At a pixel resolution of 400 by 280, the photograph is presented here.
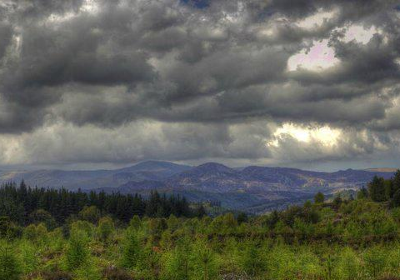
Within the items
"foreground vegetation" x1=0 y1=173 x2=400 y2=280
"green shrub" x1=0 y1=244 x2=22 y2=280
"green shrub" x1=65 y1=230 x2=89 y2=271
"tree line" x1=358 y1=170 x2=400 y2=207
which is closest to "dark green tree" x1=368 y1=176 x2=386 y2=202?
"tree line" x1=358 y1=170 x2=400 y2=207

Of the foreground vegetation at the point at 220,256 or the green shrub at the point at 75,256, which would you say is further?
the green shrub at the point at 75,256

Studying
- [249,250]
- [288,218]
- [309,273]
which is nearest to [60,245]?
[249,250]

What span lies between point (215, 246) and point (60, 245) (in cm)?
2862

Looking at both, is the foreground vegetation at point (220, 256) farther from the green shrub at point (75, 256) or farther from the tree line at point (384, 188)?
the tree line at point (384, 188)

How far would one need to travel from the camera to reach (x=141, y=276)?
3412cm

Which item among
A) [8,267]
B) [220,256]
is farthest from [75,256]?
[220,256]

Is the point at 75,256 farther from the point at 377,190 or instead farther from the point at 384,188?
the point at 384,188

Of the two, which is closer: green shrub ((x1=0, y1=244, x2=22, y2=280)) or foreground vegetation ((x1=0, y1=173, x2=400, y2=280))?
green shrub ((x1=0, y1=244, x2=22, y2=280))

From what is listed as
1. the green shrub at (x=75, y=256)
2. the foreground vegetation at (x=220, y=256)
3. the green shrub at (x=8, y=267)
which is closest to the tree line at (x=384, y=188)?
the foreground vegetation at (x=220, y=256)

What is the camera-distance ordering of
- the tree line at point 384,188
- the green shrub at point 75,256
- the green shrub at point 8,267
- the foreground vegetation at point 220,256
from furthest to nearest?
the tree line at point 384,188
the green shrub at point 75,256
the foreground vegetation at point 220,256
the green shrub at point 8,267

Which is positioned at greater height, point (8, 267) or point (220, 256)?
point (8, 267)

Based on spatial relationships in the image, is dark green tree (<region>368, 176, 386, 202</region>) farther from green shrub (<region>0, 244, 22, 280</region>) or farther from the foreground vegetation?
green shrub (<region>0, 244, 22, 280</region>)

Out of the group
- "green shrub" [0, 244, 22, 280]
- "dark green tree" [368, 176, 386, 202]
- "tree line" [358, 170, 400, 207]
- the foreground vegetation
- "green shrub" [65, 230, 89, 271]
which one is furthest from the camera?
"dark green tree" [368, 176, 386, 202]

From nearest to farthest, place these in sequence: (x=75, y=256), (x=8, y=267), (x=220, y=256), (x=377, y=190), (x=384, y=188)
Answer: (x=8, y=267) < (x=75, y=256) < (x=220, y=256) < (x=384, y=188) < (x=377, y=190)
